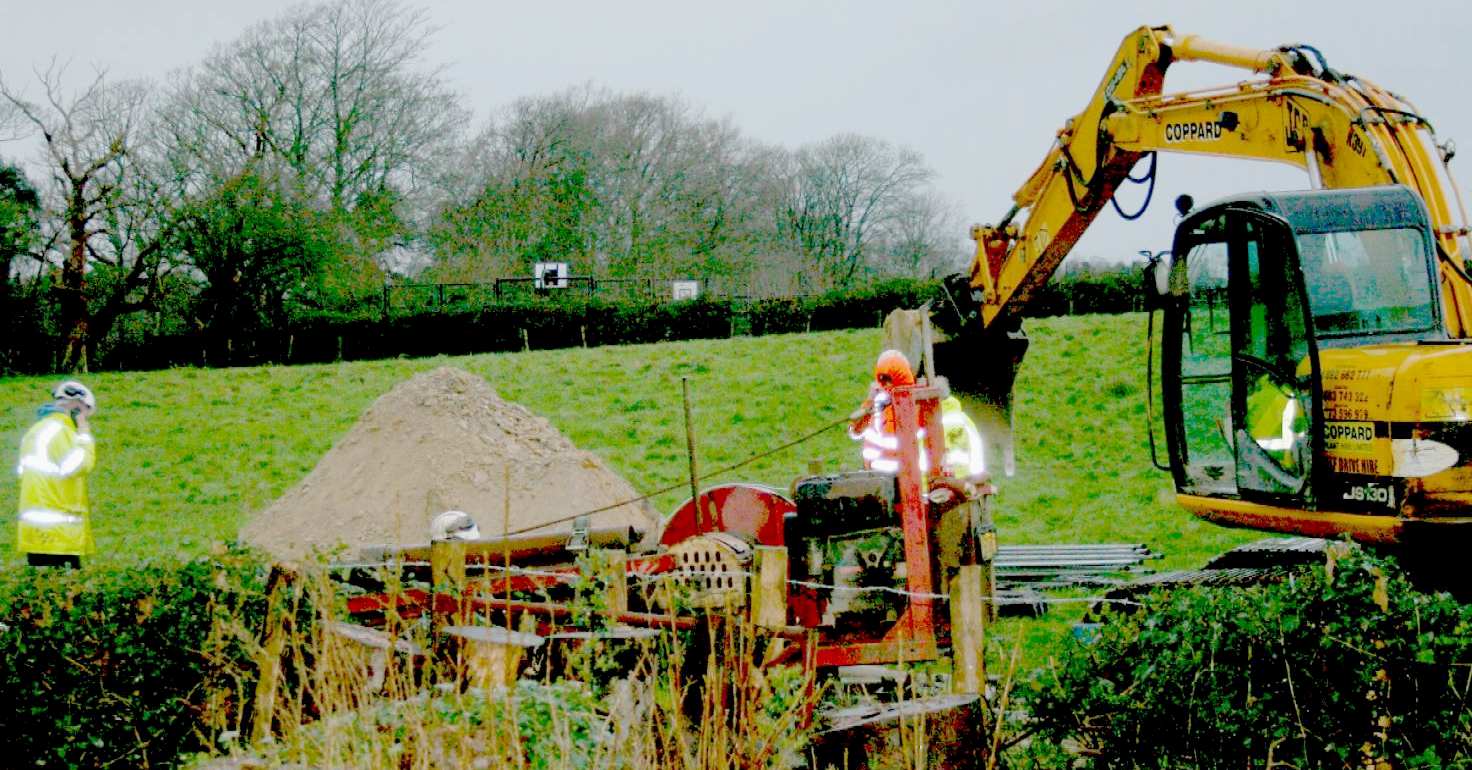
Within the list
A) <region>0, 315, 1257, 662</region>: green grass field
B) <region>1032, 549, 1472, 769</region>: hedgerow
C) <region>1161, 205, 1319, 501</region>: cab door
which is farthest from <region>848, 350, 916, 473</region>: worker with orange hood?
<region>0, 315, 1257, 662</region>: green grass field

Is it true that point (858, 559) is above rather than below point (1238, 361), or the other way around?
below

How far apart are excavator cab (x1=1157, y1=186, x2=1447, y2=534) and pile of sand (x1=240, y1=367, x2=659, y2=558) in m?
8.62

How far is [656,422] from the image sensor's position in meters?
23.5

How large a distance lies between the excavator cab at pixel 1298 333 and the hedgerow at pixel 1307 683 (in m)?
2.65

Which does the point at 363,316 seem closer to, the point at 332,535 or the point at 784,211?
the point at 332,535

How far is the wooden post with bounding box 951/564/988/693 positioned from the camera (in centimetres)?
598

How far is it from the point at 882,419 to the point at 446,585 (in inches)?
149

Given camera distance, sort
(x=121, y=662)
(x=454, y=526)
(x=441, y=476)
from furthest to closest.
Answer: (x=441, y=476), (x=454, y=526), (x=121, y=662)

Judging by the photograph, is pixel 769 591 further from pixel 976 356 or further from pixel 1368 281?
pixel 976 356

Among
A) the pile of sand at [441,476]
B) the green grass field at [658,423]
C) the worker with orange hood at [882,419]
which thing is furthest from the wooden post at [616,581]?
the green grass field at [658,423]

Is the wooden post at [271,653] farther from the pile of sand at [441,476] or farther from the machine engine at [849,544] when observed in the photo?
the pile of sand at [441,476]

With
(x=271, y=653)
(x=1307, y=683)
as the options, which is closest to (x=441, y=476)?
(x=271, y=653)

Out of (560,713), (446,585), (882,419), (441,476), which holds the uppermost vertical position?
(882,419)

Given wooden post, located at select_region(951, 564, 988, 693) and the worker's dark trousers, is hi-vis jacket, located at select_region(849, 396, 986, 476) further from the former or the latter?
A: the worker's dark trousers
